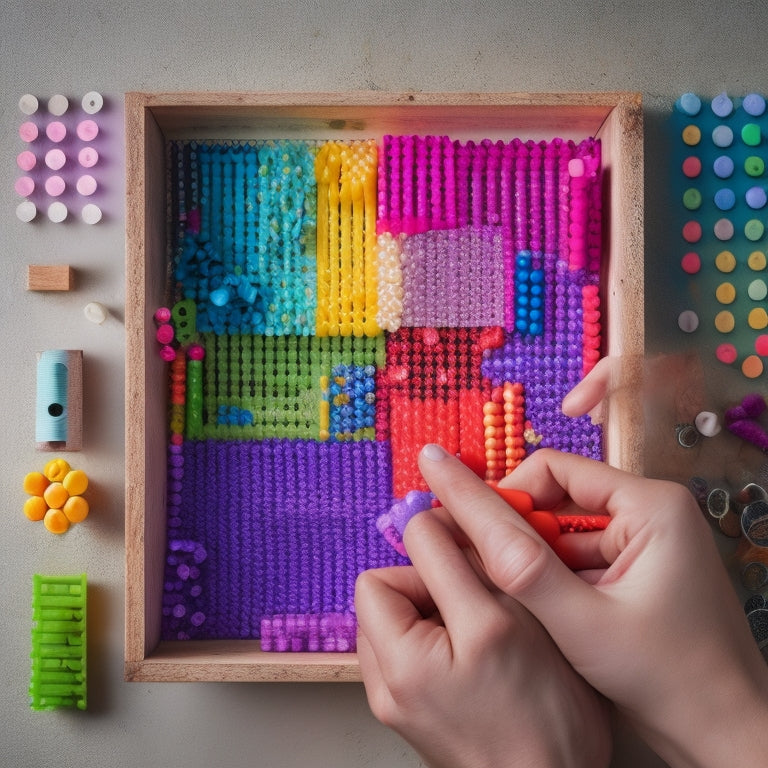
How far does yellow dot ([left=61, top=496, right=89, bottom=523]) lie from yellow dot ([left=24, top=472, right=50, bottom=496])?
36 millimetres

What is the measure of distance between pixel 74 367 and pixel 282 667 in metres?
0.42

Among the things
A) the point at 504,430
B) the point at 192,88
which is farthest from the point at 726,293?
the point at 192,88

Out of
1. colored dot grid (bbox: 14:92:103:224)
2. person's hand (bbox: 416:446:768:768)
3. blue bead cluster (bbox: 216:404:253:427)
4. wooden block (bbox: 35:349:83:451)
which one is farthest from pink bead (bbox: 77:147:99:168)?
person's hand (bbox: 416:446:768:768)

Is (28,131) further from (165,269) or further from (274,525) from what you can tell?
(274,525)

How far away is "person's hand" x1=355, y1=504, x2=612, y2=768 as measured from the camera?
1.78 feet

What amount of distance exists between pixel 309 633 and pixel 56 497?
337mm

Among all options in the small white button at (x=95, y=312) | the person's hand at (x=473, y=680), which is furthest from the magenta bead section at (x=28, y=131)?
the person's hand at (x=473, y=680)

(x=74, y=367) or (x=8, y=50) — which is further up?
Answer: (x=8, y=50)

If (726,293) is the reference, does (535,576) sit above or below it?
below

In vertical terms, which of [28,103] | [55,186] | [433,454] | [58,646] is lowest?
[58,646]

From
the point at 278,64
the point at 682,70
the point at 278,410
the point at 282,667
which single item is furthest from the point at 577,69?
the point at 282,667

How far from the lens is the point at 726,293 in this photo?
3.04 ft

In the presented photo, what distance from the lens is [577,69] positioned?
933mm

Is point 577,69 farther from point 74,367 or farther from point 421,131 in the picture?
point 74,367
